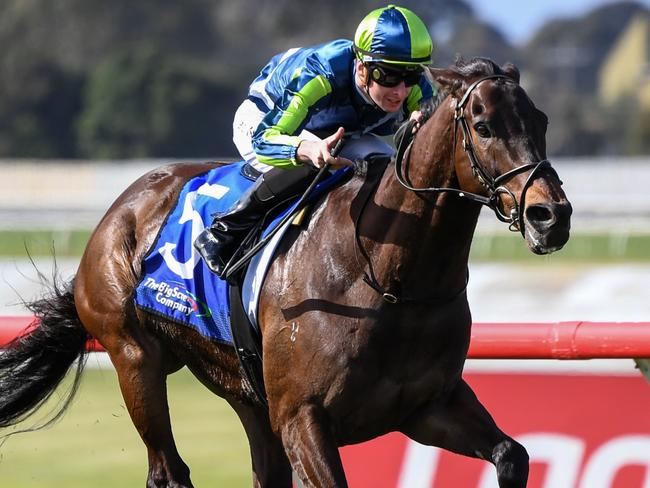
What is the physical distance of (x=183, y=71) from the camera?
4712 centimetres

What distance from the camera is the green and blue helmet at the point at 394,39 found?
377cm

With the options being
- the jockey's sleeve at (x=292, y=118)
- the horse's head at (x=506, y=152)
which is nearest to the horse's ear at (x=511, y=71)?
the horse's head at (x=506, y=152)

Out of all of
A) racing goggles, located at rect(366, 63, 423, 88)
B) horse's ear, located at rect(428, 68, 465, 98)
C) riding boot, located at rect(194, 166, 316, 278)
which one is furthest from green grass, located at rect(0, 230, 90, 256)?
horse's ear, located at rect(428, 68, 465, 98)

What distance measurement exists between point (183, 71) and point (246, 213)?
43716 millimetres

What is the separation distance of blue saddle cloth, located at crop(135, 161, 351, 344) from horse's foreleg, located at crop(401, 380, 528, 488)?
0.73 metres

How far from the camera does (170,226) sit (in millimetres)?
4504

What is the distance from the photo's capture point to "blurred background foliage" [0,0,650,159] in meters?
45.5

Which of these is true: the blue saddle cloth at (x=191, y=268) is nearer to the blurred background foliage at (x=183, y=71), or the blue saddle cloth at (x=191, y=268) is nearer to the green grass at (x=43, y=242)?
the green grass at (x=43, y=242)

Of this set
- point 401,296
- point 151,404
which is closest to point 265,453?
point 151,404

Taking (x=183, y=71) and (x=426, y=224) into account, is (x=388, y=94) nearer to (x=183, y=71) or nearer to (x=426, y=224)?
(x=426, y=224)

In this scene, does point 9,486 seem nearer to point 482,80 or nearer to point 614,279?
point 482,80

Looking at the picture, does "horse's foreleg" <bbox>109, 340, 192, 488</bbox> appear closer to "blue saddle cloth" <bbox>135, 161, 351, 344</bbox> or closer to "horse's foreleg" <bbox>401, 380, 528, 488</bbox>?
"blue saddle cloth" <bbox>135, 161, 351, 344</bbox>

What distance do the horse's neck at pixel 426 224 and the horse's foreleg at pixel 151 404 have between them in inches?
45.1

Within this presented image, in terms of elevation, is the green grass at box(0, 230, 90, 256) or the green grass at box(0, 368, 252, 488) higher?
the green grass at box(0, 368, 252, 488)
